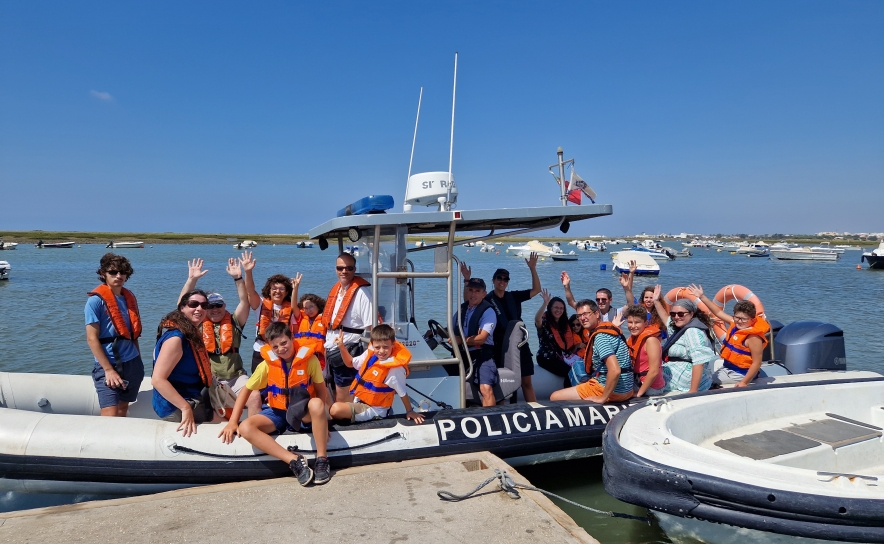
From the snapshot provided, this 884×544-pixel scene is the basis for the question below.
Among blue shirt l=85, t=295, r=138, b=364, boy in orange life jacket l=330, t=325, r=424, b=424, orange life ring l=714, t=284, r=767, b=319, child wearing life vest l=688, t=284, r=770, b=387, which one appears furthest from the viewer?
orange life ring l=714, t=284, r=767, b=319

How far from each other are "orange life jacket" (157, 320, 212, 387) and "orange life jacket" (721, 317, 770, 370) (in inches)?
181

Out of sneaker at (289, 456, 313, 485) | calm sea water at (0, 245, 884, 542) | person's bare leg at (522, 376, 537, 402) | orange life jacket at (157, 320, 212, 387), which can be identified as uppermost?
orange life jacket at (157, 320, 212, 387)

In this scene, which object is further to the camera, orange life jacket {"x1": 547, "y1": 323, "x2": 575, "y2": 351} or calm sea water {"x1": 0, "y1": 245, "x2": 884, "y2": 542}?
orange life jacket {"x1": 547, "y1": 323, "x2": 575, "y2": 351}

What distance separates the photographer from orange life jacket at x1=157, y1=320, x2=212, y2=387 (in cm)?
391

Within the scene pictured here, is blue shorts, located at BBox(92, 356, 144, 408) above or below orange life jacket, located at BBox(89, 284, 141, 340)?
below

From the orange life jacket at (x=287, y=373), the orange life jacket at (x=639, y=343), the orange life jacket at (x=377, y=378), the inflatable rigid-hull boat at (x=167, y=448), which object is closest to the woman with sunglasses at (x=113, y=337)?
the inflatable rigid-hull boat at (x=167, y=448)

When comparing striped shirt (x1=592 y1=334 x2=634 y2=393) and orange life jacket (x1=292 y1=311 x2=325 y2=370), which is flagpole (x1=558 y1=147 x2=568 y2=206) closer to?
striped shirt (x1=592 y1=334 x2=634 y2=393)

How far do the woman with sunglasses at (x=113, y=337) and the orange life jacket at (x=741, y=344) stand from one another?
5.22 meters

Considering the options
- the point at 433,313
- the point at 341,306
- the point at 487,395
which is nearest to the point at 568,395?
the point at 487,395

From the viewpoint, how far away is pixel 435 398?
483 cm

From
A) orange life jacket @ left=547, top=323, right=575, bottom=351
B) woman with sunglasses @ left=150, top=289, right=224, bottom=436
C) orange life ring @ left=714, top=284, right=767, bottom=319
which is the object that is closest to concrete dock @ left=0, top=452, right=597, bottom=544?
woman with sunglasses @ left=150, top=289, right=224, bottom=436

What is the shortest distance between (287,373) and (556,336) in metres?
2.83

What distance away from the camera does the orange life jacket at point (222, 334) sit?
4.57 m

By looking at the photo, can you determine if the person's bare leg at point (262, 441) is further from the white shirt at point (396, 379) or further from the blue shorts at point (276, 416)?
the white shirt at point (396, 379)
